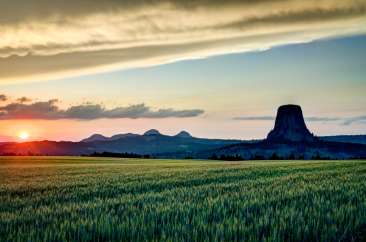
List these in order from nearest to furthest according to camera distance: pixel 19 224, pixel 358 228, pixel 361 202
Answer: pixel 358 228, pixel 19 224, pixel 361 202

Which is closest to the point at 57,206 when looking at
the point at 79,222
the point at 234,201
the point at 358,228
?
the point at 79,222

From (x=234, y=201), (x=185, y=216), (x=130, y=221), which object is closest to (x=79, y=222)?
(x=130, y=221)

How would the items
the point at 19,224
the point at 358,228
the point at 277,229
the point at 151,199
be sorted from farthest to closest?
1. the point at 151,199
2. the point at 19,224
3. the point at 358,228
4. the point at 277,229

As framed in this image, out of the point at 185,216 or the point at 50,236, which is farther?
the point at 185,216

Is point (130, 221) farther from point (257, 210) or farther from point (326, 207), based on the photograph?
point (326, 207)

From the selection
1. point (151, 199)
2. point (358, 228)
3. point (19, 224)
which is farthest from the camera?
point (151, 199)

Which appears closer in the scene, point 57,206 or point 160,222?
point 160,222

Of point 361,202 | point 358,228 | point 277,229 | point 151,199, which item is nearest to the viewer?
point 277,229

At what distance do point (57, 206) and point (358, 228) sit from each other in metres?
6.88

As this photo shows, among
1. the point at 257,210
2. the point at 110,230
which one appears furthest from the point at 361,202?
the point at 110,230

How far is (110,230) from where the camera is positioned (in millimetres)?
7207

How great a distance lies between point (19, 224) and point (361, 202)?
7533 millimetres

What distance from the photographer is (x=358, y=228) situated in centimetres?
779

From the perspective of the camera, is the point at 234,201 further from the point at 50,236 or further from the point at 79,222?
the point at 50,236
